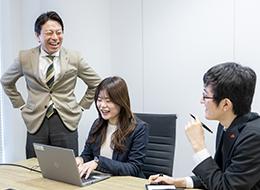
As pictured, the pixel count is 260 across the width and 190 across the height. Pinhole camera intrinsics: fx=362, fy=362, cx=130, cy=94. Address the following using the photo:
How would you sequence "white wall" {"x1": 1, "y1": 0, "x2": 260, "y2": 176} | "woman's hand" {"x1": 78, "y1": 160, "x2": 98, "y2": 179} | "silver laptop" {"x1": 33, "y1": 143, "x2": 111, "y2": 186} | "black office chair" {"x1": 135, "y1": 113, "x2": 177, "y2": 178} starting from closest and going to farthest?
"silver laptop" {"x1": 33, "y1": 143, "x2": 111, "y2": 186}
"woman's hand" {"x1": 78, "y1": 160, "x2": 98, "y2": 179}
"black office chair" {"x1": 135, "y1": 113, "x2": 177, "y2": 178}
"white wall" {"x1": 1, "y1": 0, "x2": 260, "y2": 176}

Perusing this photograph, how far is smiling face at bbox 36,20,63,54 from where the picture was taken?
9.22 ft

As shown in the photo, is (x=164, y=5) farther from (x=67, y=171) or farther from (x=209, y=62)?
(x=67, y=171)

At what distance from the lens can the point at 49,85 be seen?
283 centimetres

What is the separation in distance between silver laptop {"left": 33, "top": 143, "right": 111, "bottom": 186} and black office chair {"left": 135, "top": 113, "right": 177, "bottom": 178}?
0.50 meters

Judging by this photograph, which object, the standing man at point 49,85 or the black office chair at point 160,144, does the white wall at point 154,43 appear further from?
the black office chair at point 160,144

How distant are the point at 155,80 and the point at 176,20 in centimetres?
59

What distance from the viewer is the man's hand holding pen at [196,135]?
168 centimetres

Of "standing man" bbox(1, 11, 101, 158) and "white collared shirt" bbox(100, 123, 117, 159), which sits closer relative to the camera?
"white collared shirt" bbox(100, 123, 117, 159)

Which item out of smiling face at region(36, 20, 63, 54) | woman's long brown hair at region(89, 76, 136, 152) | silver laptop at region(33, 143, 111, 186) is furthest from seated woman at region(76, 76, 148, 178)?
smiling face at region(36, 20, 63, 54)

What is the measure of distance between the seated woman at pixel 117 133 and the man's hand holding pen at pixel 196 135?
1.69 ft

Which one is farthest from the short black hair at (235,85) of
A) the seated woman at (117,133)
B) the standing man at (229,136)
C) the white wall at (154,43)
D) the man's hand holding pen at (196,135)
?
the white wall at (154,43)

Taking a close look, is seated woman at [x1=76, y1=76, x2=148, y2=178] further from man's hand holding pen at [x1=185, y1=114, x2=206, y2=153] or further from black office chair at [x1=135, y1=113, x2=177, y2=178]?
man's hand holding pen at [x1=185, y1=114, x2=206, y2=153]

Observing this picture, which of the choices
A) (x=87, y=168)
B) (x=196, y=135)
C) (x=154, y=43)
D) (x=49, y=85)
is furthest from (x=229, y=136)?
(x=154, y=43)

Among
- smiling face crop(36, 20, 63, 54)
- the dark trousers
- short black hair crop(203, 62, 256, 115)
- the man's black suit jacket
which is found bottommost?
the dark trousers
